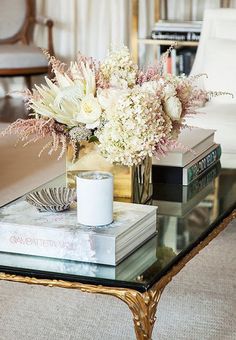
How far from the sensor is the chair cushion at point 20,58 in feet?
17.5

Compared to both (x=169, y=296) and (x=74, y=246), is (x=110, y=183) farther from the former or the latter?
(x=169, y=296)

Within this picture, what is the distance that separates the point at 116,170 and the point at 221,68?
174cm

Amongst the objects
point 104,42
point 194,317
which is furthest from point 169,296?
point 104,42

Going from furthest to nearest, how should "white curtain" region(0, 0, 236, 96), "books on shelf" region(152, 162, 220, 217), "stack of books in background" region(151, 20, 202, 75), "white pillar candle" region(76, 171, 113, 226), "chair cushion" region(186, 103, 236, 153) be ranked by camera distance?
"white curtain" region(0, 0, 236, 96) → "stack of books in background" region(151, 20, 202, 75) → "chair cushion" region(186, 103, 236, 153) → "books on shelf" region(152, 162, 220, 217) → "white pillar candle" region(76, 171, 113, 226)

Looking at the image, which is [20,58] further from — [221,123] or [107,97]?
[107,97]

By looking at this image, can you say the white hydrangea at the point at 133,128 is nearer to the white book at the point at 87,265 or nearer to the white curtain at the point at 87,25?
the white book at the point at 87,265

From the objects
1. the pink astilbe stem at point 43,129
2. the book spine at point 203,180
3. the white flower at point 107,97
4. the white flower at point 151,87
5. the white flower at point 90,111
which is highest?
the white flower at point 151,87

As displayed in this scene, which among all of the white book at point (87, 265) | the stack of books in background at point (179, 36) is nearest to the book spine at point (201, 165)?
the white book at point (87, 265)

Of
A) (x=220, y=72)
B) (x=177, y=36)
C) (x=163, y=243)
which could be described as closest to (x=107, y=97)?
(x=163, y=243)

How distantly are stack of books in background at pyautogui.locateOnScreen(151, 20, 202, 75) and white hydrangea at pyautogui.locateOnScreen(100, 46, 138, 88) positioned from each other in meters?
3.02

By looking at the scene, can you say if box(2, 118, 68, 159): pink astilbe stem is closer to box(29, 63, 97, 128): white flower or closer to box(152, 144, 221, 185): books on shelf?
box(29, 63, 97, 128): white flower

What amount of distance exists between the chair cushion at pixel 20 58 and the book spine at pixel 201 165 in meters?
2.89

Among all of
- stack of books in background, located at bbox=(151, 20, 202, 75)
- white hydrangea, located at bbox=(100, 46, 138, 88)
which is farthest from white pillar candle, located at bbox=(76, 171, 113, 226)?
stack of books in background, located at bbox=(151, 20, 202, 75)

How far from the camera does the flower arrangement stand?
186 cm
